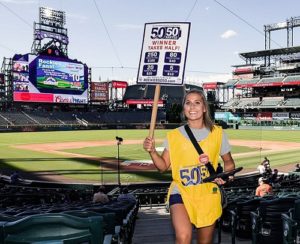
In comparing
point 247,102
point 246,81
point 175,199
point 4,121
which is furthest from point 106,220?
point 246,81

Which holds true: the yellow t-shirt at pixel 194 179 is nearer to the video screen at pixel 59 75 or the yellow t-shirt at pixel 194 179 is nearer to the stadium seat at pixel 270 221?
the stadium seat at pixel 270 221

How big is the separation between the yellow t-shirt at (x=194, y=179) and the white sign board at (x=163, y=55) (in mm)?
1024

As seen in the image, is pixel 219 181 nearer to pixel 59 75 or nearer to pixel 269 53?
pixel 59 75

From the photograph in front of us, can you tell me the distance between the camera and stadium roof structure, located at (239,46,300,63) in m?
93.7

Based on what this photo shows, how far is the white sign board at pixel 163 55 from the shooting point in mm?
4680

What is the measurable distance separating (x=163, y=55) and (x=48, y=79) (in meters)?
64.0

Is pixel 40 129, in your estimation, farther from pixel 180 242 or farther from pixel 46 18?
pixel 180 242

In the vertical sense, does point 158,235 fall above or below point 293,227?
below

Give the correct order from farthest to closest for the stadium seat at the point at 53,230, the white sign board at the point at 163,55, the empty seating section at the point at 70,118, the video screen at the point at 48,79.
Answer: the empty seating section at the point at 70,118 → the video screen at the point at 48,79 → the white sign board at the point at 163,55 → the stadium seat at the point at 53,230

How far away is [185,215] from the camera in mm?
3627

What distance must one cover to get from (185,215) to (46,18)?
270 feet

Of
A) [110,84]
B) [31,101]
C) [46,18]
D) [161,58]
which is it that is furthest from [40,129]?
[161,58]

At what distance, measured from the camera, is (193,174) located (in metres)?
3.71

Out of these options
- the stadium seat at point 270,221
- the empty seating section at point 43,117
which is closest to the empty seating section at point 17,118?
the empty seating section at point 43,117
